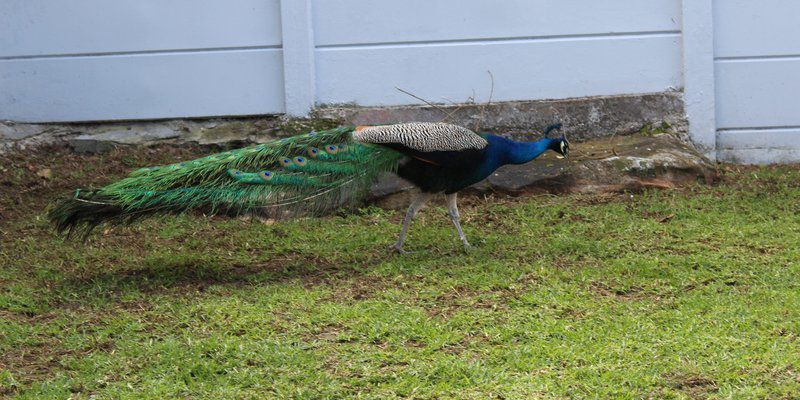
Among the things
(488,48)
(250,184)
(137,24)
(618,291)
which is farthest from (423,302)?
(137,24)

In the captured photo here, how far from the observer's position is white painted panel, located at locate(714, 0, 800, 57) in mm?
7297

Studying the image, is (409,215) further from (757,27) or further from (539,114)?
(757,27)

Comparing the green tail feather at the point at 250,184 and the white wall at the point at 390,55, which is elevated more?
the white wall at the point at 390,55

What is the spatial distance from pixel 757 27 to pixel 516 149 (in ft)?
8.87

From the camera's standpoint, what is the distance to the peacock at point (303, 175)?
504 centimetres

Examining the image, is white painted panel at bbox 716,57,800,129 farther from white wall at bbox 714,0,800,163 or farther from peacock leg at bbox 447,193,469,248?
peacock leg at bbox 447,193,469,248

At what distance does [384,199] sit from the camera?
691cm

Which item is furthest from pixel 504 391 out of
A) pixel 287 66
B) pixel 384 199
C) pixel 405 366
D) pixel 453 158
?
pixel 287 66

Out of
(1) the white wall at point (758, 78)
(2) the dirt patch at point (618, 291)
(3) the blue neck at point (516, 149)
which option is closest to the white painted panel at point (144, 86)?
(3) the blue neck at point (516, 149)

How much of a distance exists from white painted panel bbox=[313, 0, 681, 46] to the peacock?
68.9 inches

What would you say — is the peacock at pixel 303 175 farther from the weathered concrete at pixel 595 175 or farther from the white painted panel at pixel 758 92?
the white painted panel at pixel 758 92

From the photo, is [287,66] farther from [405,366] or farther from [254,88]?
[405,366]

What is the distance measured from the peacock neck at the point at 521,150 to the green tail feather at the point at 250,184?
2.44 feet

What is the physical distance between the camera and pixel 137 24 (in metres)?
7.36
